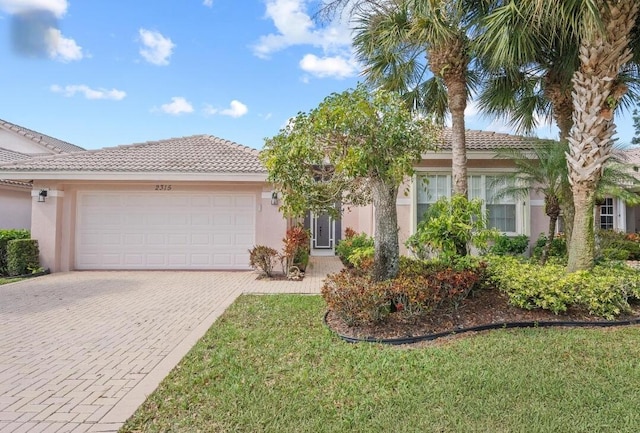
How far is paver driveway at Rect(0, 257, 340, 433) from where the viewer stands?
372cm

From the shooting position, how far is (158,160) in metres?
12.7

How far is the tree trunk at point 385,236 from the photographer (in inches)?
261

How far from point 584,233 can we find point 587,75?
3193 mm

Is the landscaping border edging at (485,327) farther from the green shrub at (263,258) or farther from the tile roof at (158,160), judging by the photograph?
the tile roof at (158,160)

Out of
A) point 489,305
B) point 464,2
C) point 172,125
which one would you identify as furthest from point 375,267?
point 172,125

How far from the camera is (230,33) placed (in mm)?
13336

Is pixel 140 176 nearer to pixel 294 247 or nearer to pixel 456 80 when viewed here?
pixel 294 247

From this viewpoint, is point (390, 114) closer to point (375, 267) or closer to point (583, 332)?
point (375, 267)

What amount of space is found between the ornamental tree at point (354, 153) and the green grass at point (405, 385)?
7.26 ft

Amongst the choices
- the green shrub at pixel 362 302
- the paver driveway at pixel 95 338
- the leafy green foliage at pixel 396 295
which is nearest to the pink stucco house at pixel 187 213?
the paver driveway at pixel 95 338

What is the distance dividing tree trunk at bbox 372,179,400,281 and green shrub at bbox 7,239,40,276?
1185 centimetres

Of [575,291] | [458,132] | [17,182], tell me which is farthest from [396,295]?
[17,182]

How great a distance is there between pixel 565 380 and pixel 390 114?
4.32 meters

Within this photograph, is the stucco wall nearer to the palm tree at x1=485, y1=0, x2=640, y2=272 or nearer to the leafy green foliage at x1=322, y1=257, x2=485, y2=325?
the leafy green foliage at x1=322, y1=257, x2=485, y2=325
